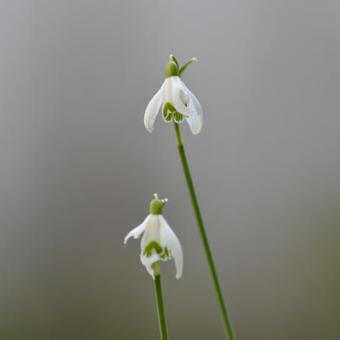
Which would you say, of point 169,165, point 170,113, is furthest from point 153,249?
point 169,165

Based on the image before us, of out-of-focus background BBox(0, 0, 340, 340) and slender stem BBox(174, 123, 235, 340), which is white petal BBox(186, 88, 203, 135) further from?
out-of-focus background BBox(0, 0, 340, 340)

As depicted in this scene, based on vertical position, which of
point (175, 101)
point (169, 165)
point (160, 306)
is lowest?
point (160, 306)

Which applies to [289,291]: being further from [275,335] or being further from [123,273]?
[123,273]

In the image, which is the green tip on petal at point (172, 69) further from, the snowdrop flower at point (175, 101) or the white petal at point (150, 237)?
the white petal at point (150, 237)

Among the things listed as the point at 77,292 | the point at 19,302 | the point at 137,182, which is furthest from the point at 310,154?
the point at 19,302

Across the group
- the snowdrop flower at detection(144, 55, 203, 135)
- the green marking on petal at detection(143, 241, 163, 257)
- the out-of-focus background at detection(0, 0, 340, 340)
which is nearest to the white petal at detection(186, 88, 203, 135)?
the snowdrop flower at detection(144, 55, 203, 135)

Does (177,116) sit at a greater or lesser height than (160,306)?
greater

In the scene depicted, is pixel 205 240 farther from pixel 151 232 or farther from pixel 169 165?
pixel 169 165
